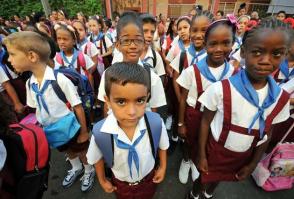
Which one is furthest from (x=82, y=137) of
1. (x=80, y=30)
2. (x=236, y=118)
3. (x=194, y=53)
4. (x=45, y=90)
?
(x=80, y=30)

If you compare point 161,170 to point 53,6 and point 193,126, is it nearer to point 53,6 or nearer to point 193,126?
point 193,126

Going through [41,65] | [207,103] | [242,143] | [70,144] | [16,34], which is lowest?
[70,144]

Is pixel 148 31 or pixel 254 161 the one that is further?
pixel 148 31

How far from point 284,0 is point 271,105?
14469 millimetres

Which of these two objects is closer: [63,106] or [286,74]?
[63,106]

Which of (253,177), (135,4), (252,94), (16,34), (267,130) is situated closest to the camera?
(252,94)

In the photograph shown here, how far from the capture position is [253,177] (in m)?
2.16

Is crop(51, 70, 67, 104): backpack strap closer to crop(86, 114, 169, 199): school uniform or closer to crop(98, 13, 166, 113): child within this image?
crop(98, 13, 166, 113): child

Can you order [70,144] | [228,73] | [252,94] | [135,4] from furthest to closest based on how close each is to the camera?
[135,4] < [70,144] < [228,73] < [252,94]

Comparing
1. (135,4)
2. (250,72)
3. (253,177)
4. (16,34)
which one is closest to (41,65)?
(16,34)

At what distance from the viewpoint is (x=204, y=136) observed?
1.46 metres

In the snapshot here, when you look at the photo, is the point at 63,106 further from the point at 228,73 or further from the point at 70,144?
the point at 228,73

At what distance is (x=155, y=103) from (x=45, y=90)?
0.98 meters

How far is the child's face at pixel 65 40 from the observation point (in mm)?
2404
